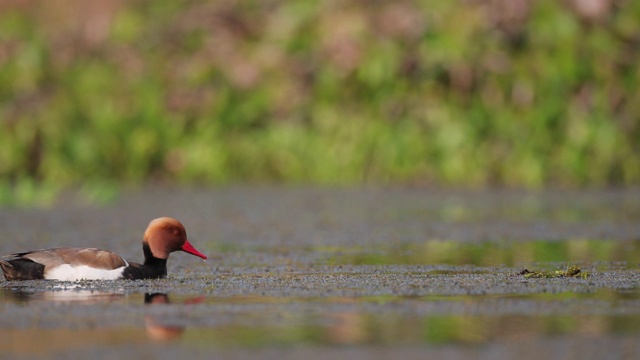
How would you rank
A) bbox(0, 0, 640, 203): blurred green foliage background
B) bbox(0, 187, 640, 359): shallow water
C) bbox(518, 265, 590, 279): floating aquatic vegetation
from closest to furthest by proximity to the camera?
bbox(0, 187, 640, 359): shallow water → bbox(518, 265, 590, 279): floating aquatic vegetation → bbox(0, 0, 640, 203): blurred green foliage background

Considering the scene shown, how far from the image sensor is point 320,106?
18.6 metres

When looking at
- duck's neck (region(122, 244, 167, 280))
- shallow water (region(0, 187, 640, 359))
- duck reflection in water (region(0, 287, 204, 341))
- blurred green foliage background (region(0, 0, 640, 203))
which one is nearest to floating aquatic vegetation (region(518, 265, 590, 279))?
shallow water (region(0, 187, 640, 359))

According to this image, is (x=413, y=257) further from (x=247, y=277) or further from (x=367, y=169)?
(x=367, y=169)

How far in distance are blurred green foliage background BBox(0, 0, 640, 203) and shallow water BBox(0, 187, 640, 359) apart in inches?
92.3

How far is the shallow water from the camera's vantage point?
21.1 ft

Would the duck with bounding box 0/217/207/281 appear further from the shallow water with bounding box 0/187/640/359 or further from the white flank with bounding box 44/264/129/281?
the shallow water with bounding box 0/187/640/359

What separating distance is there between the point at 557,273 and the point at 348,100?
1009 cm

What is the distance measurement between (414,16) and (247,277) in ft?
35.2

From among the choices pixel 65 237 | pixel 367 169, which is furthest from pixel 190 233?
pixel 367 169

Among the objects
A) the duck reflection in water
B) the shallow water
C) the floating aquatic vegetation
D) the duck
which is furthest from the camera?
the duck

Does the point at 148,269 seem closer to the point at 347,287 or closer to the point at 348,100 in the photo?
the point at 347,287

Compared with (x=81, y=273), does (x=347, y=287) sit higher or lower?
lower

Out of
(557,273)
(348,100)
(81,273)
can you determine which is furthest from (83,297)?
(348,100)

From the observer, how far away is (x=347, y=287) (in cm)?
853
